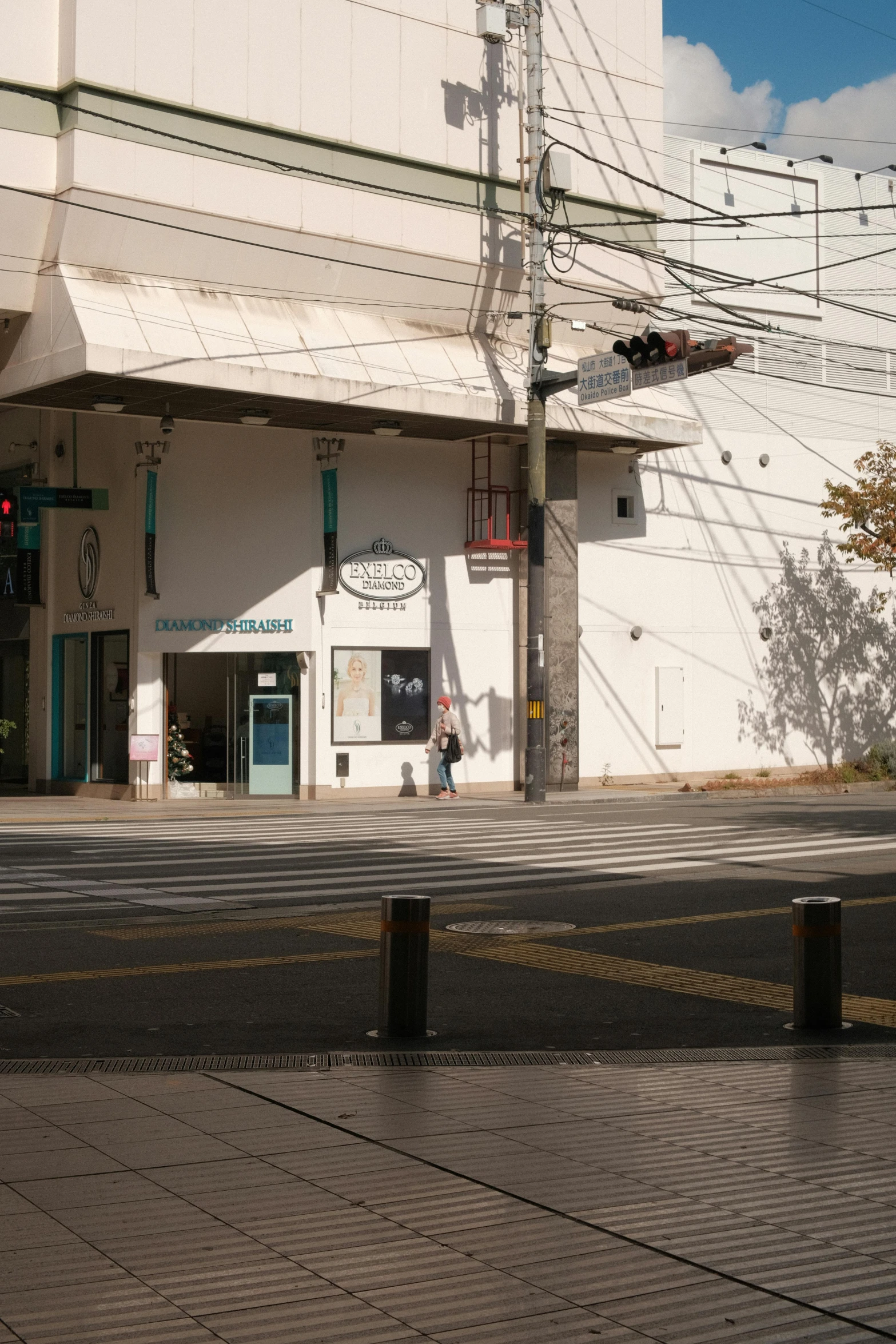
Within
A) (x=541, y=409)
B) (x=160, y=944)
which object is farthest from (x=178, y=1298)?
(x=541, y=409)

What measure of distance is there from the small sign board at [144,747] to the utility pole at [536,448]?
6.68 metres

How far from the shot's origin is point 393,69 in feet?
90.1

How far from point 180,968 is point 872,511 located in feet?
93.1

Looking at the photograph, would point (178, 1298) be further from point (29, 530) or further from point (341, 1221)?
point (29, 530)

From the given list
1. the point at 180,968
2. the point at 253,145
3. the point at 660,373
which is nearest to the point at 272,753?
the point at 660,373

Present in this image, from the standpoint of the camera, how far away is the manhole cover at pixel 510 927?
11.9 meters

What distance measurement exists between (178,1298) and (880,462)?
114ft

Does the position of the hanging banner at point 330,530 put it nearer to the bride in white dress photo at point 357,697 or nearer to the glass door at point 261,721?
the bride in white dress photo at point 357,697

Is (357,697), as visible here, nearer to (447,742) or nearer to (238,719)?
(447,742)

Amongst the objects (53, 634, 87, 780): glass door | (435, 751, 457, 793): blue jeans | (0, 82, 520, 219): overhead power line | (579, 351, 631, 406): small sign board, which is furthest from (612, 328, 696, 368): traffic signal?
(53, 634, 87, 780): glass door

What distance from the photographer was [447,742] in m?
28.3

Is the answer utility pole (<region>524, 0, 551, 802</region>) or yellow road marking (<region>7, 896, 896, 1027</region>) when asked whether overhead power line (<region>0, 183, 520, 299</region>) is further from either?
yellow road marking (<region>7, 896, 896, 1027</region>)

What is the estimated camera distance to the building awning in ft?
78.3

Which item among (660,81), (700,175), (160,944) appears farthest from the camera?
(700,175)
